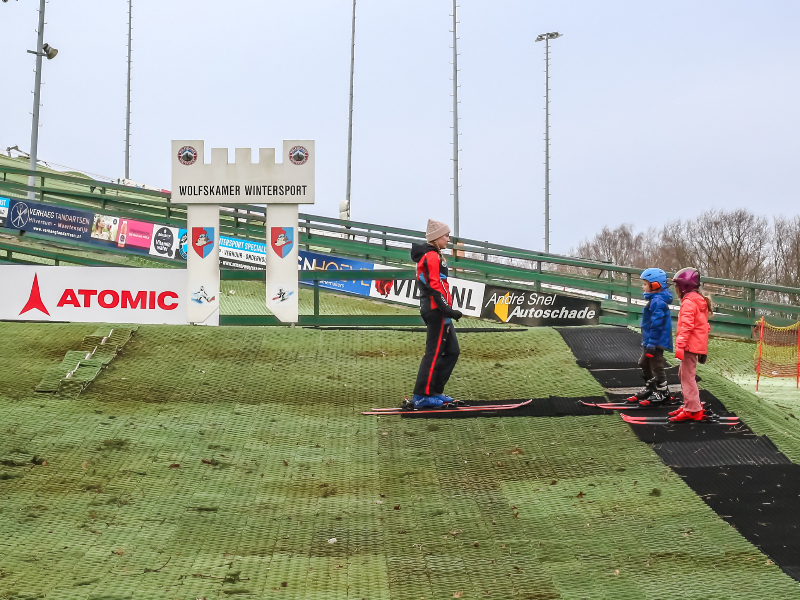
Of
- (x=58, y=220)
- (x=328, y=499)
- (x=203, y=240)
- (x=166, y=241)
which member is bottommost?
(x=328, y=499)

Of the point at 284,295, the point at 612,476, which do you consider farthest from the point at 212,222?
the point at 612,476

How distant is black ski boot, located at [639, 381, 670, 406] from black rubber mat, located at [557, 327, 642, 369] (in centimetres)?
185

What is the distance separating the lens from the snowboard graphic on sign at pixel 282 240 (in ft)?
44.7

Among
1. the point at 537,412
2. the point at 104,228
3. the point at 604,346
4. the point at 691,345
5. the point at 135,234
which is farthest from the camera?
the point at 104,228

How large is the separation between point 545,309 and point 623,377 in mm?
6715

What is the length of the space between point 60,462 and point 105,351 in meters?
4.31

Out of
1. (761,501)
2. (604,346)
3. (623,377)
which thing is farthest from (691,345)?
(604,346)

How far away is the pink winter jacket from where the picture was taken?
8539mm

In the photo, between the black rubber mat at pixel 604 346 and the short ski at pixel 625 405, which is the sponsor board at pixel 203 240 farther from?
the short ski at pixel 625 405

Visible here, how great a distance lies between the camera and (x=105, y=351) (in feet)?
37.0

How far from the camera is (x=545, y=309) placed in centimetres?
1738

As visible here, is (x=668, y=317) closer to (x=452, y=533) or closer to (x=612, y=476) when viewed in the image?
(x=612, y=476)

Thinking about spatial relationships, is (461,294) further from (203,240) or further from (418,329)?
(203,240)

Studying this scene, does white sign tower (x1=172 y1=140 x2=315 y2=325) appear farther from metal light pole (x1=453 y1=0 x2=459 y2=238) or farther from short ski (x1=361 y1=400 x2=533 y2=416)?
metal light pole (x1=453 y1=0 x2=459 y2=238)
